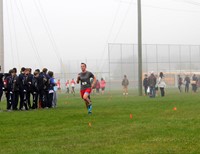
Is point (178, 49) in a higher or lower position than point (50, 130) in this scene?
higher

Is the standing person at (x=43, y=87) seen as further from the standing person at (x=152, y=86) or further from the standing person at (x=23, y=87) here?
the standing person at (x=152, y=86)

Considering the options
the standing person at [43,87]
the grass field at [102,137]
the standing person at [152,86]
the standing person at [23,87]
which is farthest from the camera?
the standing person at [152,86]

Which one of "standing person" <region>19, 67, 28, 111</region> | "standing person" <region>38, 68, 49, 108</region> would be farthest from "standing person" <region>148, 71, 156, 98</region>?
"standing person" <region>19, 67, 28, 111</region>

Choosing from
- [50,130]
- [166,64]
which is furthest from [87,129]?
[166,64]

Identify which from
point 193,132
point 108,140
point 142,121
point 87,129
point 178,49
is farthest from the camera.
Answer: point 178,49

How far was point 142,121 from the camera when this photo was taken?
579 inches

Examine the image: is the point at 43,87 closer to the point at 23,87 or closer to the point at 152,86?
the point at 23,87

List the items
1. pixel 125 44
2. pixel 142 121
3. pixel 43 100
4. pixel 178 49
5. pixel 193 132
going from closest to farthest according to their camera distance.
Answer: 1. pixel 193 132
2. pixel 142 121
3. pixel 43 100
4. pixel 125 44
5. pixel 178 49

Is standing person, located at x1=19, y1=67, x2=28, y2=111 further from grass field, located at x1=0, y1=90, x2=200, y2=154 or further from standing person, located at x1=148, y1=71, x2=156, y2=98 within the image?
standing person, located at x1=148, y1=71, x2=156, y2=98

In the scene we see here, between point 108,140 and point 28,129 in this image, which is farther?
point 28,129

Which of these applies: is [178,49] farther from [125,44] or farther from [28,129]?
[28,129]

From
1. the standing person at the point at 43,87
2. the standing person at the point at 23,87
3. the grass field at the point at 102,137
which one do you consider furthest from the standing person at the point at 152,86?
the grass field at the point at 102,137

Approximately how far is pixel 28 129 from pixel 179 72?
5738 cm

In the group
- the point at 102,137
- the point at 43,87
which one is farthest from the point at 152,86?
the point at 102,137
